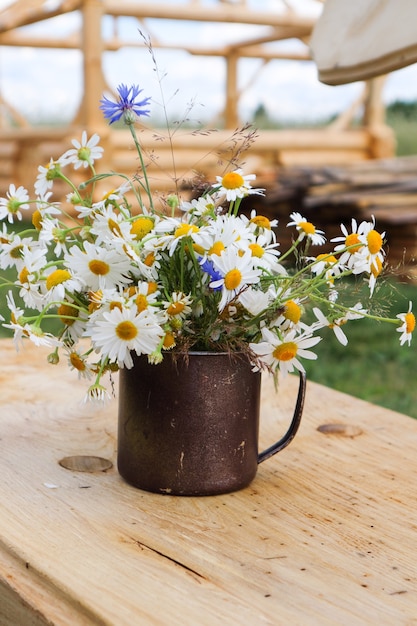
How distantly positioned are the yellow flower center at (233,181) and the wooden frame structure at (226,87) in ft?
21.8

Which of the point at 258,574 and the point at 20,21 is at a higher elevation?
the point at 20,21

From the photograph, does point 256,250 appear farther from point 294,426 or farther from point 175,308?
point 294,426

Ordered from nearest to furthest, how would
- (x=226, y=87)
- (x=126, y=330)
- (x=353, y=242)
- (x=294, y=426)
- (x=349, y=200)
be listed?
(x=126, y=330), (x=353, y=242), (x=294, y=426), (x=349, y=200), (x=226, y=87)

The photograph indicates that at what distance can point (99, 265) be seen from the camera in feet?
3.30

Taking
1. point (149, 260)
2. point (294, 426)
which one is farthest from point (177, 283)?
point (294, 426)

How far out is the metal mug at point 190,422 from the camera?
1045 mm

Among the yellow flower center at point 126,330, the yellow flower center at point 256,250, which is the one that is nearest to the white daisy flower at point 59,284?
the yellow flower center at point 126,330

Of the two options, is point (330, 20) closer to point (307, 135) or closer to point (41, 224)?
point (41, 224)

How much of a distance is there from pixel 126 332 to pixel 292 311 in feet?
0.67

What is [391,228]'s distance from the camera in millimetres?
5906

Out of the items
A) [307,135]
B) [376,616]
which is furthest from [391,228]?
[376,616]

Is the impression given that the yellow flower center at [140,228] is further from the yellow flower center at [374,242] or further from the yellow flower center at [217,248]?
the yellow flower center at [374,242]

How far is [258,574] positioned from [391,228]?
523cm

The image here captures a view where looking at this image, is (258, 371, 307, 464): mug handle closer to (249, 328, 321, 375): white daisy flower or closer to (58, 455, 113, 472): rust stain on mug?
(249, 328, 321, 375): white daisy flower
